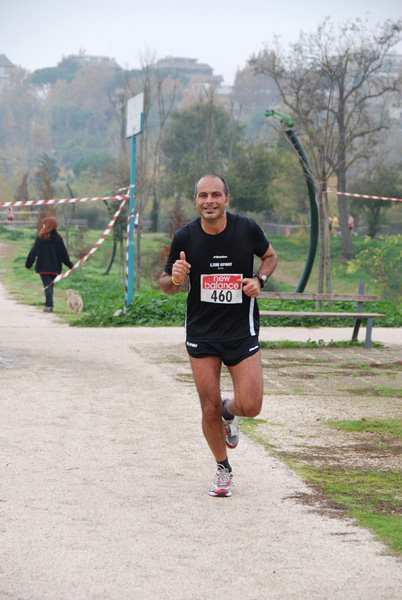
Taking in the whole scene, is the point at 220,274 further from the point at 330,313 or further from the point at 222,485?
the point at 330,313

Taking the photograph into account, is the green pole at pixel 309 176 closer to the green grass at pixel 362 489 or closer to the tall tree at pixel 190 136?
the green grass at pixel 362 489

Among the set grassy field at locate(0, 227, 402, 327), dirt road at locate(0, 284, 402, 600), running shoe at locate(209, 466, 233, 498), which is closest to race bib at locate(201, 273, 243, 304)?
running shoe at locate(209, 466, 233, 498)

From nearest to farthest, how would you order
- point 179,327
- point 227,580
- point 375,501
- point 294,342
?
point 227,580 → point 375,501 → point 294,342 → point 179,327

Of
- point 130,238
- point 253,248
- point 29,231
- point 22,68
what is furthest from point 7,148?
point 253,248

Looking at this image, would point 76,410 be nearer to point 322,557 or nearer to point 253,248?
point 253,248

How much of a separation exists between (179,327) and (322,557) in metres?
10.6

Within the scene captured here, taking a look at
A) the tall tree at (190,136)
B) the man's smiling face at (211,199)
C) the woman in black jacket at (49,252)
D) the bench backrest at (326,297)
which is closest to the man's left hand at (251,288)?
the man's smiling face at (211,199)

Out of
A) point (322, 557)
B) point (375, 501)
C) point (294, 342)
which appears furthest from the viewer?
point (294, 342)

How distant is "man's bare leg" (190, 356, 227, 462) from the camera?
5.05 metres

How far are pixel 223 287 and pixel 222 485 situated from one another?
1133 mm

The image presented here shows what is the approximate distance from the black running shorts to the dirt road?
0.79m

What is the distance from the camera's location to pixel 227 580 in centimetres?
367

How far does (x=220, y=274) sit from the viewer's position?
16.3 feet

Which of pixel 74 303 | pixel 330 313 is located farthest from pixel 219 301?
pixel 74 303
